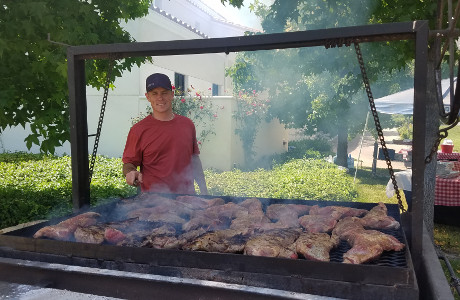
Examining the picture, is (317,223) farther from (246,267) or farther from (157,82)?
(157,82)

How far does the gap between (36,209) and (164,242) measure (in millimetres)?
4403

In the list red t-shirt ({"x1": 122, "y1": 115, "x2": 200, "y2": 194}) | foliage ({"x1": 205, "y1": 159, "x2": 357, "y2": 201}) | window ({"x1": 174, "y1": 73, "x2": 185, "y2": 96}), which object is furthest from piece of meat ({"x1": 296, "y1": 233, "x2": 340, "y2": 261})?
window ({"x1": 174, "y1": 73, "x2": 185, "y2": 96})

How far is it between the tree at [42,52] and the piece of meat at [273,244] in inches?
134

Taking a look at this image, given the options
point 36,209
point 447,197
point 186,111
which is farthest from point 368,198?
point 36,209

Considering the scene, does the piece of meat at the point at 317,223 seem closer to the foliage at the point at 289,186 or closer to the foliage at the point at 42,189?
the foliage at the point at 42,189

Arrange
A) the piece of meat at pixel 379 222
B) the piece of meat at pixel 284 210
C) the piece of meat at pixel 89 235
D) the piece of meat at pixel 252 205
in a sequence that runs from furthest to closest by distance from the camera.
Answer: the piece of meat at pixel 252 205 → the piece of meat at pixel 284 210 → the piece of meat at pixel 379 222 → the piece of meat at pixel 89 235

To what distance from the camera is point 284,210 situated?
322 cm

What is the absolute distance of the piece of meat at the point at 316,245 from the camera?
2.27 metres

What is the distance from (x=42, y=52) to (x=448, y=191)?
7798 millimetres

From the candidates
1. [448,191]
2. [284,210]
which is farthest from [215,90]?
[284,210]

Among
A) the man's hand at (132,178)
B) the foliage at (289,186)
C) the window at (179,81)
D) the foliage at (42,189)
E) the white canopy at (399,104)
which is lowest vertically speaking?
the foliage at (289,186)

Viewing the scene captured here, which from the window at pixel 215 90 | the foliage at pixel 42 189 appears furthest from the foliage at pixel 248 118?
the foliage at pixel 42 189

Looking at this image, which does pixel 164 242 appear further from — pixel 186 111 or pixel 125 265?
pixel 186 111

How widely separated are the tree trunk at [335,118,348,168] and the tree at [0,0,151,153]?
1141cm
